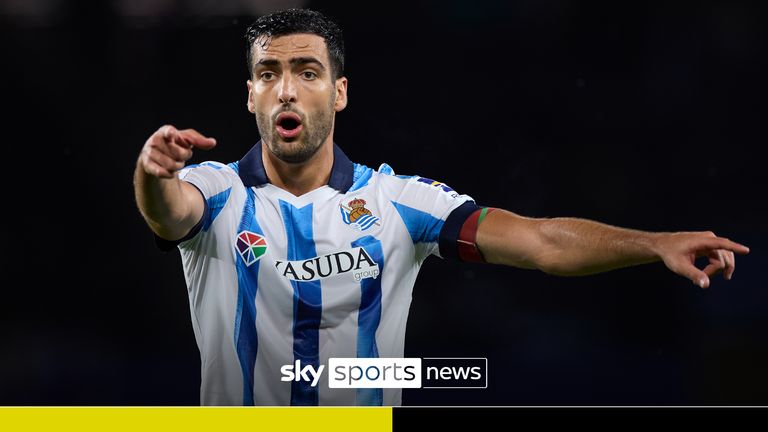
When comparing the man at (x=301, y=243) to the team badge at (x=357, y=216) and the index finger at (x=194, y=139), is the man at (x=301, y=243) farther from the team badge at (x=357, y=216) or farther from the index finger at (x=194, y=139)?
the index finger at (x=194, y=139)

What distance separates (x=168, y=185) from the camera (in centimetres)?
186

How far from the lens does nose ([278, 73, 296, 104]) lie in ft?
7.04

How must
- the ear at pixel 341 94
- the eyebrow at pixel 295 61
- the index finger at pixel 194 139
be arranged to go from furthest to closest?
the ear at pixel 341 94 → the eyebrow at pixel 295 61 → the index finger at pixel 194 139

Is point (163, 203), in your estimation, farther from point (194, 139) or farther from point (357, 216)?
point (357, 216)

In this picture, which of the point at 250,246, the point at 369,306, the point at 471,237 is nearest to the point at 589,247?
the point at 471,237

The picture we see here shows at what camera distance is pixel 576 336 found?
2.42 m

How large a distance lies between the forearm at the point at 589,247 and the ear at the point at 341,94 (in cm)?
62

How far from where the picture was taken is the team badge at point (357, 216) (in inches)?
87.0

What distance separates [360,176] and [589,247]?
0.63 m

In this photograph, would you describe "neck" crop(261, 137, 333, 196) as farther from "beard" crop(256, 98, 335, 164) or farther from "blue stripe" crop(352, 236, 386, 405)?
"blue stripe" crop(352, 236, 386, 405)

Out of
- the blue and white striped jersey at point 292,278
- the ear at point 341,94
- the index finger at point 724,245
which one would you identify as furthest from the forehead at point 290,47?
the index finger at point 724,245

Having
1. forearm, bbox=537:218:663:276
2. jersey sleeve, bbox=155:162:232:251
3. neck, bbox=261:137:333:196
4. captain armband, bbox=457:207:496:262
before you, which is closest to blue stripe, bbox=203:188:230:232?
jersey sleeve, bbox=155:162:232:251

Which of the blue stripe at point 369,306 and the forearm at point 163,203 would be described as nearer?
the forearm at point 163,203

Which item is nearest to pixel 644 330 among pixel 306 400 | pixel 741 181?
pixel 741 181
